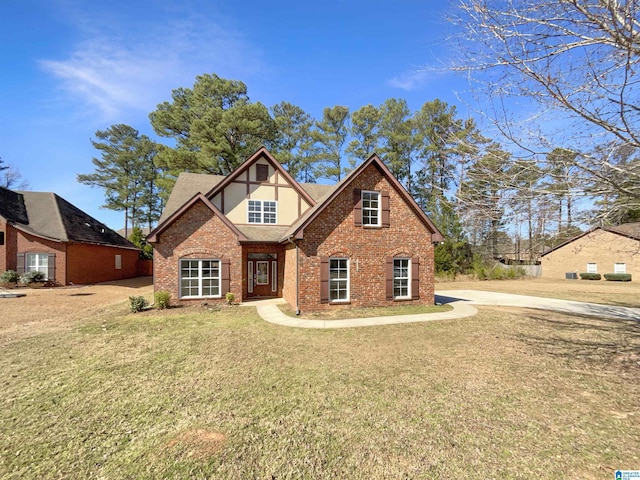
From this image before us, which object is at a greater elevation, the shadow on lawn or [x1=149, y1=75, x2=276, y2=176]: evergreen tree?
[x1=149, y1=75, x2=276, y2=176]: evergreen tree

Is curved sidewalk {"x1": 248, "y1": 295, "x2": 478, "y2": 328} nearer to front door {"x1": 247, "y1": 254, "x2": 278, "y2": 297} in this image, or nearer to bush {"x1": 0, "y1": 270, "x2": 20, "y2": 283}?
front door {"x1": 247, "y1": 254, "x2": 278, "y2": 297}

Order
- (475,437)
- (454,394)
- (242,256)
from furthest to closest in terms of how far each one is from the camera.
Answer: (242,256), (454,394), (475,437)

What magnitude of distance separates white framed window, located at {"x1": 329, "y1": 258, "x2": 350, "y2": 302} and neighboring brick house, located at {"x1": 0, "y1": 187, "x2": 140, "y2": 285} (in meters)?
19.5

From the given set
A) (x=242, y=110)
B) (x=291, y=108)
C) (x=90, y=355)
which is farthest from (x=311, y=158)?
(x=90, y=355)

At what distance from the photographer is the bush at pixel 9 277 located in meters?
18.6

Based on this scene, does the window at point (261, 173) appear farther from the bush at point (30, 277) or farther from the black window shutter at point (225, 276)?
the bush at point (30, 277)

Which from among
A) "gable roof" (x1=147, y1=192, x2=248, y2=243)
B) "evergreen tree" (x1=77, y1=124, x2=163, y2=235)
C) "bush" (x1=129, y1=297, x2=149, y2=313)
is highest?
"evergreen tree" (x1=77, y1=124, x2=163, y2=235)

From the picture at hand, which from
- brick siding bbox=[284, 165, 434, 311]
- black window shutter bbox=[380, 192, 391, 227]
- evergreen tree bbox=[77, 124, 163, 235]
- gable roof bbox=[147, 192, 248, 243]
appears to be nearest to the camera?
brick siding bbox=[284, 165, 434, 311]

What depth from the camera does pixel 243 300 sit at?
14.4 meters

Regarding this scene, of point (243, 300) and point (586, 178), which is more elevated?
point (586, 178)

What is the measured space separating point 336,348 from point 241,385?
2805 mm

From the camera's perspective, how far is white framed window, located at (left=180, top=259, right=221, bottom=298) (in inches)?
520

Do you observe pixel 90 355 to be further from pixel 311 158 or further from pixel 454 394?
pixel 311 158

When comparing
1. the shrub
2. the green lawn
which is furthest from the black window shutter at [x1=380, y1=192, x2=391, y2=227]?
the shrub
